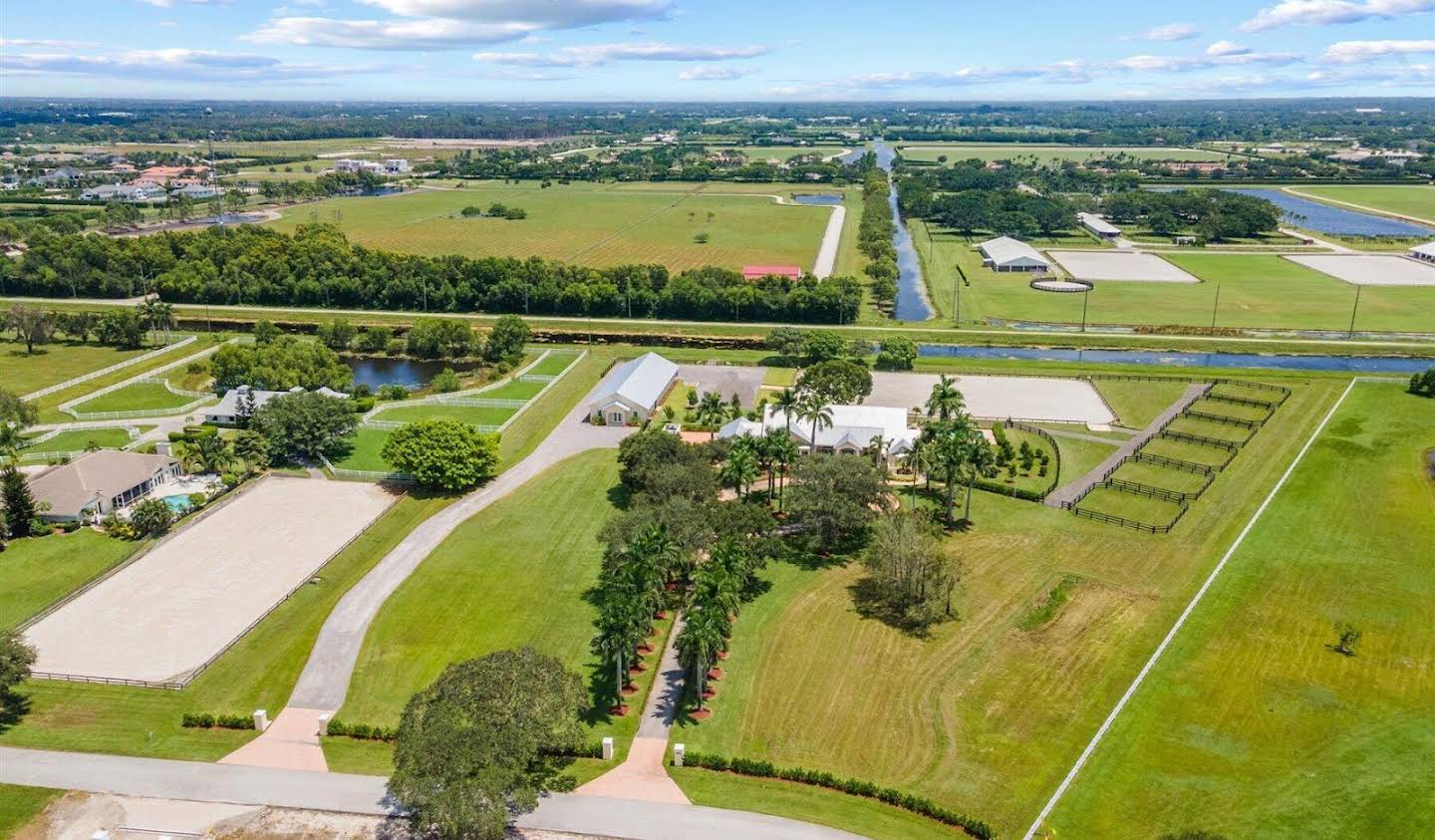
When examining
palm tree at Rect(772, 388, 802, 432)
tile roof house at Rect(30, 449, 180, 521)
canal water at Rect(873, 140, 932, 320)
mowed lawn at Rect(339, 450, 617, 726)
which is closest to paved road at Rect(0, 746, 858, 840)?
mowed lawn at Rect(339, 450, 617, 726)

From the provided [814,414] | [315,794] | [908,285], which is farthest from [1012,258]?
[315,794]

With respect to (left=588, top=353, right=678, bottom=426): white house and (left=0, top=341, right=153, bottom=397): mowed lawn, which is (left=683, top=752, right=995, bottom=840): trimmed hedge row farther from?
(left=0, top=341, right=153, bottom=397): mowed lawn

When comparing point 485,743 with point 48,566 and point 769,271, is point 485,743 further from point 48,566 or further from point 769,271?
point 769,271

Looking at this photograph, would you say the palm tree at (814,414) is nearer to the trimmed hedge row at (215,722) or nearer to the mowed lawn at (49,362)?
the trimmed hedge row at (215,722)

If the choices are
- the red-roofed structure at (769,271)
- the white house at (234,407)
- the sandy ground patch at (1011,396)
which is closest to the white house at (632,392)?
the sandy ground patch at (1011,396)

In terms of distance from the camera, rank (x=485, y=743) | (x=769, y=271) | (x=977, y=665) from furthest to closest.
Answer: (x=769, y=271)
(x=977, y=665)
(x=485, y=743)

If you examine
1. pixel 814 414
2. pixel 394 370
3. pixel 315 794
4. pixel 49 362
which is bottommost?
pixel 315 794

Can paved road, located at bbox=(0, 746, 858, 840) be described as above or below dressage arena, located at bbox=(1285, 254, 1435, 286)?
below

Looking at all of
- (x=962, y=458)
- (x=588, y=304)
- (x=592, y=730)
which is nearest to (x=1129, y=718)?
(x=962, y=458)
